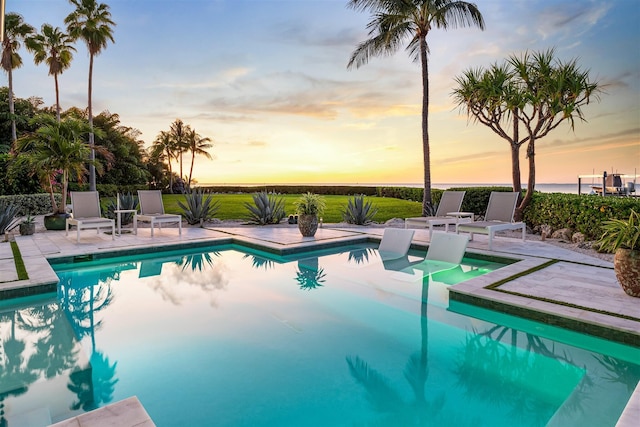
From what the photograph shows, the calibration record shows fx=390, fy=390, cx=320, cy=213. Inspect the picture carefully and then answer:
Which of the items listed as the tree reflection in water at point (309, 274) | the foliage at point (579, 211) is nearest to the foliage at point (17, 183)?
the tree reflection in water at point (309, 274)

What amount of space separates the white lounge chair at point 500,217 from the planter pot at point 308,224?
3.12 meters

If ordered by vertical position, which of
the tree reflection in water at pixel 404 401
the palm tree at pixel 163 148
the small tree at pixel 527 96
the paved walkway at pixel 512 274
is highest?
the palm tree at pixel 163 148

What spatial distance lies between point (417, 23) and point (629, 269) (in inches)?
374

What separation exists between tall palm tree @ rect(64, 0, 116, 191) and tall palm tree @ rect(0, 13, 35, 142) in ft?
12.3

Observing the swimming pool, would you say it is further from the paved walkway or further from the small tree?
the small tree

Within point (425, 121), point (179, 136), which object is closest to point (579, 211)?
point (425, 121)

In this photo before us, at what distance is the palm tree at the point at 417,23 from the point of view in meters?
11.2

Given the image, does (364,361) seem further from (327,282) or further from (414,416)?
(327,282)

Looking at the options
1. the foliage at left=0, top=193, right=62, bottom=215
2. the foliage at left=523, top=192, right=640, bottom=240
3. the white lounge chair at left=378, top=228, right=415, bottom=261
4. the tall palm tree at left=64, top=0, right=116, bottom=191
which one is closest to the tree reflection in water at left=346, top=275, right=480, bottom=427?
the white lounge chair at left=378, top=228, right=415, bottom=261

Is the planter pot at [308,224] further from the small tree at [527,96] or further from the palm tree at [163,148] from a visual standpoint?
the palm tree at [163,148]

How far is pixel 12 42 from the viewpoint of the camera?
2286 centimetres

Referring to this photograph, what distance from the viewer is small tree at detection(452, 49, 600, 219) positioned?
8.95 metres

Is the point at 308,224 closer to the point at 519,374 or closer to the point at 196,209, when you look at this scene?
the point at 196,209

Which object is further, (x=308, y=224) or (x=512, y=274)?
(x=308, y=224)
